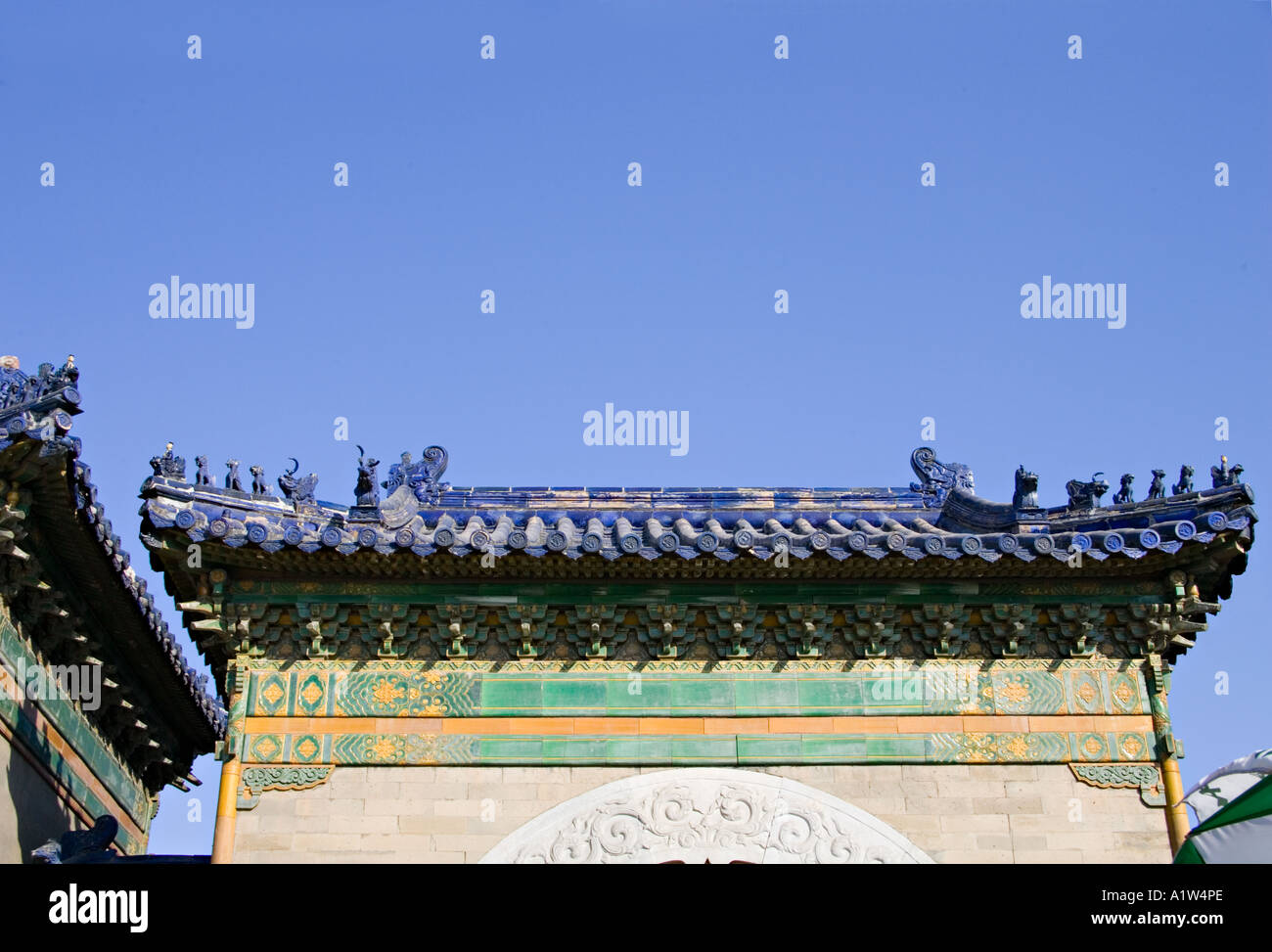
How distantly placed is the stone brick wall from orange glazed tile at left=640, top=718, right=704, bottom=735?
11.9 inches

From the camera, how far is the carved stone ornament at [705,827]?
11.1m

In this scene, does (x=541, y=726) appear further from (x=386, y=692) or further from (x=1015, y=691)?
(x=1015, y=691)

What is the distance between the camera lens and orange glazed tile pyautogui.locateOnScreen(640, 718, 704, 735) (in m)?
11.6

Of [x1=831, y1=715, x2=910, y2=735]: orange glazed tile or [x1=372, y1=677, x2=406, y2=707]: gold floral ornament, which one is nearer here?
[x1=831, y1=715, x2=910, y2=735]: orange glazed tile

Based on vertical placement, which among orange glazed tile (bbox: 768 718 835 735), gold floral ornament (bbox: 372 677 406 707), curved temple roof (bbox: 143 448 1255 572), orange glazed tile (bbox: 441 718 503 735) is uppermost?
curved temple roof (bbox: 143 448 1255 572)

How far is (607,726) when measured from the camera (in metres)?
11.6

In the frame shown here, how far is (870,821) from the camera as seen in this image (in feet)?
37.0

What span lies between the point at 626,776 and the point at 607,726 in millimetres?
394

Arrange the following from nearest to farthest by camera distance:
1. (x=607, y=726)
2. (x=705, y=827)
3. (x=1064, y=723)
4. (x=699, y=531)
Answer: (x=705, y=827) → (x=607, y=726) → (x=1064, y=723) → (x=699, y=531)

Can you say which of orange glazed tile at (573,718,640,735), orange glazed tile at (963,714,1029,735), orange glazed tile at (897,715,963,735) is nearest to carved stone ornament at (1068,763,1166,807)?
orange glazed tile at (963,714,1029,735)

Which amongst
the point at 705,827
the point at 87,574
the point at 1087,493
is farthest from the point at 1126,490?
the point at 87,574

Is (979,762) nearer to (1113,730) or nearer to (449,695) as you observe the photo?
(1113,730)

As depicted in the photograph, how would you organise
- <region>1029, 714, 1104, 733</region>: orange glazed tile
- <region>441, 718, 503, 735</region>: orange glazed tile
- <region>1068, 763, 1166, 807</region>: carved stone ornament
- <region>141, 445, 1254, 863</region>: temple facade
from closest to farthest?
<region>141, 445, 1254, 863</region>: temple facade, <region>1068, 763, 1166, 807</region>: carved stone ornament, <region>441, 718, 503, 735</region>: orange glazed tile, <region>1029, 714, 1104, 733</region>: orange glazed tile

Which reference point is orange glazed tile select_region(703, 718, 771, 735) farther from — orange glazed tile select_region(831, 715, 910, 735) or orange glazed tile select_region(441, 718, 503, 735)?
orange glazed tile select_region(441, 718, 503, 735)
